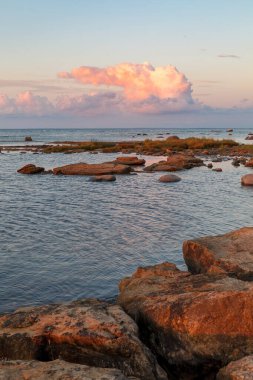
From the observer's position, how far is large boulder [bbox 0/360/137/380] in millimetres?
5914

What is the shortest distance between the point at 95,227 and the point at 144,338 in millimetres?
13482

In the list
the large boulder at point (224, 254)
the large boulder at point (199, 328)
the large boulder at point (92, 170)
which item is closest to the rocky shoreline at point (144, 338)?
the large boulder at point (199, 328)

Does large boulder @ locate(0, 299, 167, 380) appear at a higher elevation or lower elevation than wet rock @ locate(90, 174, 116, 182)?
higher

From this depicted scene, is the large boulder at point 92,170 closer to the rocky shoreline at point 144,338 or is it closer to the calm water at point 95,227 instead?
the calm water at point 95,227

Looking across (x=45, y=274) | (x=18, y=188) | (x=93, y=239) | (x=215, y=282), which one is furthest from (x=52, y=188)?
(x=215, y=282)

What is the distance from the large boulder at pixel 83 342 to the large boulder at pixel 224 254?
402 cm

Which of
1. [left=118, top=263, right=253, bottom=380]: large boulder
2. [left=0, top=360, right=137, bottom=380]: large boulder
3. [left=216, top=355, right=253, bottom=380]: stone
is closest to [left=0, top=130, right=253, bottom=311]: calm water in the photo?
[left=118, top=263, right=253, bottom=380]: large boulder

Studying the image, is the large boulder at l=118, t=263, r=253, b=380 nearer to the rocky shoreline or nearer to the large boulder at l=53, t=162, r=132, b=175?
the rocky shoreline

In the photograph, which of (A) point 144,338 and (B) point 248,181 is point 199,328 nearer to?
(A) point 144,338

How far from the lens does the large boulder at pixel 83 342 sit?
7035mm

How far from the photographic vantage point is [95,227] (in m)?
21.7

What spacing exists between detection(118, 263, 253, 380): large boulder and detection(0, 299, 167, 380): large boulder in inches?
27.8

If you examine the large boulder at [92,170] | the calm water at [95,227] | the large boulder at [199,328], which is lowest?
the calm water at [95,227]

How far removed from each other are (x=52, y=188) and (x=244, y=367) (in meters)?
31.4
